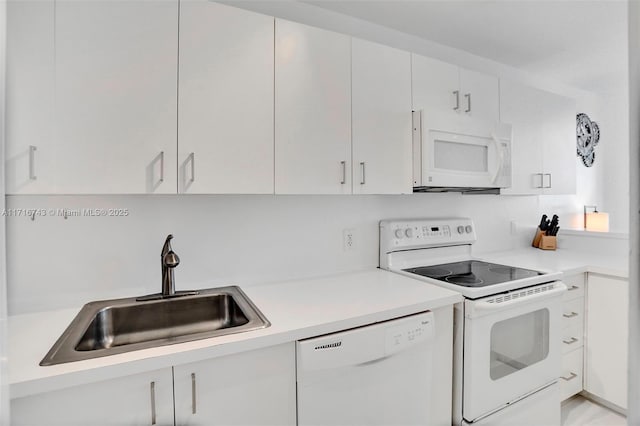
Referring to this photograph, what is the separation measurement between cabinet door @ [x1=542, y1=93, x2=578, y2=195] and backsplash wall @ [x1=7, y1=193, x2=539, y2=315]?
1.03 meters

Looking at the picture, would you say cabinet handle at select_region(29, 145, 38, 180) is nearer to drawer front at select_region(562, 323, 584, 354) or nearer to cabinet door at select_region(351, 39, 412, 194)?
cabinet door at select_region(351, 39, 412, 194)

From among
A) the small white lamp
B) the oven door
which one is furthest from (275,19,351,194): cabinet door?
the small white lamp

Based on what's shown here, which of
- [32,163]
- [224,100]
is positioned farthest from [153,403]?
[224,100]

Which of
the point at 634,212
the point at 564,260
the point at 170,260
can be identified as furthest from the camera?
the point at 564,260

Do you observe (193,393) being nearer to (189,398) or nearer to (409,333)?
(189,398)

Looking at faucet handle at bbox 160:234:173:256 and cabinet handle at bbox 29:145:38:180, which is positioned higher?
cabinet handle at bbox 29:145:38:180

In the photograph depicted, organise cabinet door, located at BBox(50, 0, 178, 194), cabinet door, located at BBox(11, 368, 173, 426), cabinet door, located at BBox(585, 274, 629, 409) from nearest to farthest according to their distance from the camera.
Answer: cabinet door, located at BBox(11, 368, 173, 426)
cabinet door, located at BBox(50, 0, 178, 194)
cabinet door, located at BBox(585, 274, 629, 409)

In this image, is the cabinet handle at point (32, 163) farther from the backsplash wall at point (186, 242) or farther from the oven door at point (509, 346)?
the oven door at point (509, 346)

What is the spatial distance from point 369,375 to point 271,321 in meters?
0.45

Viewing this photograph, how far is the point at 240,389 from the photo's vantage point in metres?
1.12

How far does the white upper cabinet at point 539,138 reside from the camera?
89.5 inches

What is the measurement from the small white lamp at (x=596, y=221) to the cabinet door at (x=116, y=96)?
3936mm

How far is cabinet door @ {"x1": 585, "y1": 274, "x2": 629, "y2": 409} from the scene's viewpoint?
214 centimetres

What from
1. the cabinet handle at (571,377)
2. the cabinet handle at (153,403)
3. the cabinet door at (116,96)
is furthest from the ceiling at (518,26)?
the cabinet handle at (571,377)
